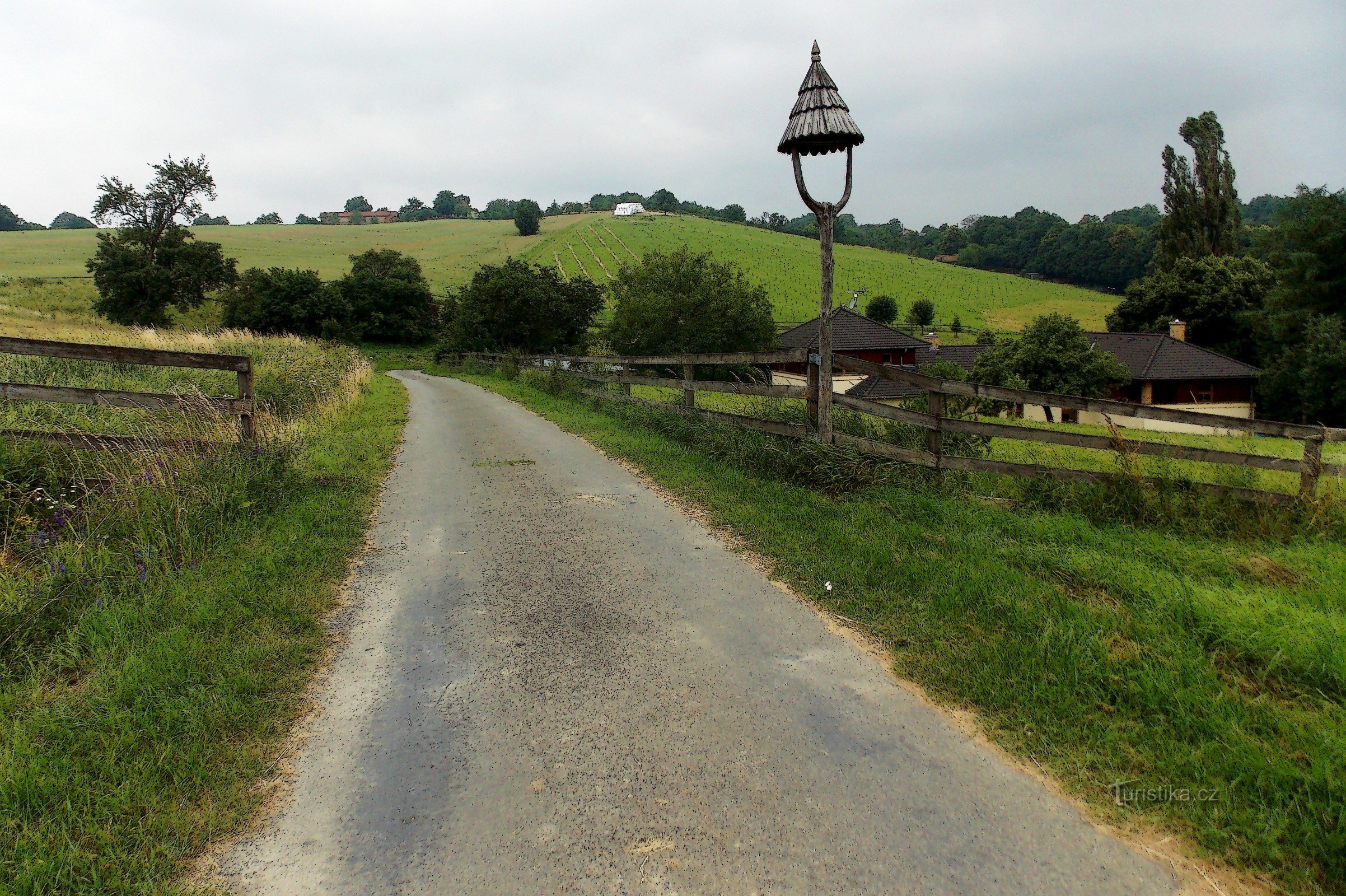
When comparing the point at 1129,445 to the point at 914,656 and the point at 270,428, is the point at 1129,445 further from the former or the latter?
the point at 270,428

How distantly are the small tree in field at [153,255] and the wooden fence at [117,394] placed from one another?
153 ft

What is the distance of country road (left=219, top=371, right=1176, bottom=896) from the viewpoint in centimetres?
Answer: 227

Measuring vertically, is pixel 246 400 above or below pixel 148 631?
above

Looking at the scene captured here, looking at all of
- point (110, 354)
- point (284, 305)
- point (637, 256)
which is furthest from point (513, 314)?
point (637, 256)

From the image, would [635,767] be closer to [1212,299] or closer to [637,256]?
[1212,299]

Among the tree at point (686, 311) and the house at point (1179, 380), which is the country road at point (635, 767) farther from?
the house at point (1179, 380)

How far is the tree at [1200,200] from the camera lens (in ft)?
164

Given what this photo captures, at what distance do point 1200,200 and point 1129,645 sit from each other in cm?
6498

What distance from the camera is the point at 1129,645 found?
3.41m

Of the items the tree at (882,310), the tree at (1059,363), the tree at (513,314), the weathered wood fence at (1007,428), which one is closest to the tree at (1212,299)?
the tree at (1059,363)

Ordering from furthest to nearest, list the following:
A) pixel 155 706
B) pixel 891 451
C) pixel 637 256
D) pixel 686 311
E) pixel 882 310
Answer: pixel 637 256 < pixel 882 310 < pixel 686 311 < pixel 891 451 < pixel 155 706

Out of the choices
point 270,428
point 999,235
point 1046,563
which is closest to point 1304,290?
point 1046,563

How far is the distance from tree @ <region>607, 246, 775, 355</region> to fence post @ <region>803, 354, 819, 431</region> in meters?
35.5

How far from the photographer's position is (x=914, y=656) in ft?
12.0
